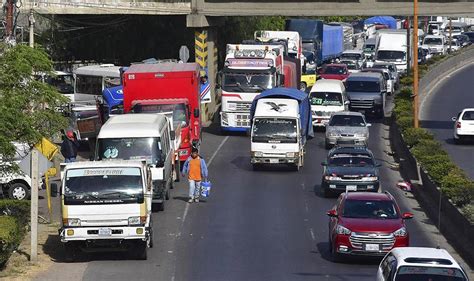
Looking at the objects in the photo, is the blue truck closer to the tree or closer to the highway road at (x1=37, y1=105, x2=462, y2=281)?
the highway road at (x1=37, y1=105, x2=462, y2=281)

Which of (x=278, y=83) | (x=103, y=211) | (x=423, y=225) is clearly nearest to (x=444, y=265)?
(x=103, y=211)

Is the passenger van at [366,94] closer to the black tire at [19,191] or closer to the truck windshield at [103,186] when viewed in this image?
the black tire at [19,191]

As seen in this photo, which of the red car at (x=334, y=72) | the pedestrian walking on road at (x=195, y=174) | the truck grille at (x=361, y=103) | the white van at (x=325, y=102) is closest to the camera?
the pedestrian walking on road at (x=195, y=174)

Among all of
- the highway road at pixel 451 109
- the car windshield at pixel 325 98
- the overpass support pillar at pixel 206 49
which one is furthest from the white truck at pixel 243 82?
the highway road at pixel 451 109

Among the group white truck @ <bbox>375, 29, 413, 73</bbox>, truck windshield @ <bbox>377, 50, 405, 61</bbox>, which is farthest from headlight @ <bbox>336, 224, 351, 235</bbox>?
truck windshield @ <bbox>377, 50, 405, 61</bbox>

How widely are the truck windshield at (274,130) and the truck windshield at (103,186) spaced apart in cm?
1539

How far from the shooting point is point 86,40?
7106 cm

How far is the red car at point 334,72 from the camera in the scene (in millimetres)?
71000

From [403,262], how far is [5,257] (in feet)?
31.0

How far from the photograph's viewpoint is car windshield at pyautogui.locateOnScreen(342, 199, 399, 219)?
27097 mm

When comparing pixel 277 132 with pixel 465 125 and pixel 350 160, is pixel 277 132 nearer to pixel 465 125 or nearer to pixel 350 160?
pixel 350 160

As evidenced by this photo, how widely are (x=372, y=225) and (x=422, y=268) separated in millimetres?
7299

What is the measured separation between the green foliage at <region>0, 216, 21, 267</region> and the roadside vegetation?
35.7 feet

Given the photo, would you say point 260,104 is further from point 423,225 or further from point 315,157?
point 423,225
